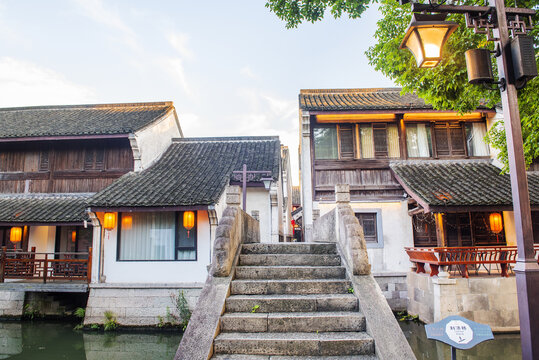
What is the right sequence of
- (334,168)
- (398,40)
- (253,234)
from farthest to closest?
1. (334,168)
2. (253,234)
3. (398,40)

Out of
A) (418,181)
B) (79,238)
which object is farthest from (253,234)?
(79,238)

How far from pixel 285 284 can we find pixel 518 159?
349 cm

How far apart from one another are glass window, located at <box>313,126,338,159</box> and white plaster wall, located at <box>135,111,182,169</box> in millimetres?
6768

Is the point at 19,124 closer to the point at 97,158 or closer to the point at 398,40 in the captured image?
the point at 97,158

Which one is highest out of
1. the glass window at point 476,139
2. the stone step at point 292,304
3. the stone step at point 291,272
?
the glass window at point 476,139

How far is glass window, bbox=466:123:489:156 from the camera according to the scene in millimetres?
13030

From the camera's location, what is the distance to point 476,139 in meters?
13.1

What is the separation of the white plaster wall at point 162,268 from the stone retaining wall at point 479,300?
708 centimetres

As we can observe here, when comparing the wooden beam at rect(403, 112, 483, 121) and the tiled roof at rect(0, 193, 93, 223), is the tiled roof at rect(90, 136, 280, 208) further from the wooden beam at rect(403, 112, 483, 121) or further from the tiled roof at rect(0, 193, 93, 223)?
the wooden beam at rect(403, 112, 483, 121)

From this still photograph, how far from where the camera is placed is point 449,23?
13.0 feet

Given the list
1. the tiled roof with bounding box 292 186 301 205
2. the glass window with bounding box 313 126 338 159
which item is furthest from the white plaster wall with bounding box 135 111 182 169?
the tiled roof with bounding box 292 186 301 205

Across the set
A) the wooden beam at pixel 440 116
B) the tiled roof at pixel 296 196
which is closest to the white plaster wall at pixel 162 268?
the wooden beam at pixel 440 116

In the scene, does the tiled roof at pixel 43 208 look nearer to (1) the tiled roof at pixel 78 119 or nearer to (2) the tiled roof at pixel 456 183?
(1) the tiled roof at pixel 78 119

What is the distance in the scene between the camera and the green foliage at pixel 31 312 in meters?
11.8
